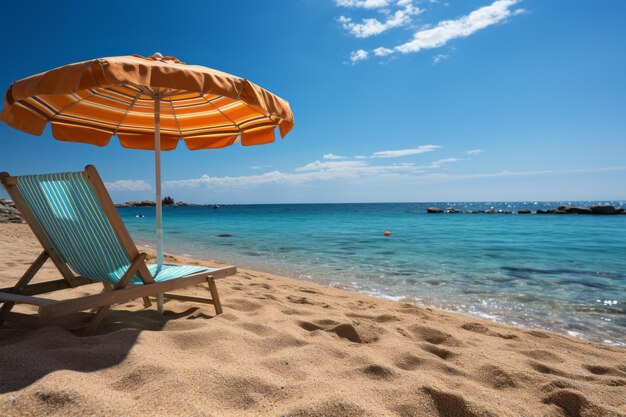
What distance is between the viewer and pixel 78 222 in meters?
2.76

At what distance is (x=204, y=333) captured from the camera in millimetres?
2770

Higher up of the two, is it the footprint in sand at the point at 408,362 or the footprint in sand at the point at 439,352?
the footprint in sand at the point at 408,362

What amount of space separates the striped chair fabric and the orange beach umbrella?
646mm

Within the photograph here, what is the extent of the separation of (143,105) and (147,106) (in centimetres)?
5

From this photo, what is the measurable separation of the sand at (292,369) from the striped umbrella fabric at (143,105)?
1769mm

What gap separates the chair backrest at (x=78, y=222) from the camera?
8.49 feet

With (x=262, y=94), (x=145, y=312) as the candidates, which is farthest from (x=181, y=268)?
(x=262, y=94)

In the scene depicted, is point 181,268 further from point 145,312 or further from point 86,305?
point 86,305

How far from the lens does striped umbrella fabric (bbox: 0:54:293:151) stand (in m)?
2.51

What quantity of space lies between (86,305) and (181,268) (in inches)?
47.6

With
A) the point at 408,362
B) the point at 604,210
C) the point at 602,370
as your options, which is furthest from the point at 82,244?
the point at 604,210

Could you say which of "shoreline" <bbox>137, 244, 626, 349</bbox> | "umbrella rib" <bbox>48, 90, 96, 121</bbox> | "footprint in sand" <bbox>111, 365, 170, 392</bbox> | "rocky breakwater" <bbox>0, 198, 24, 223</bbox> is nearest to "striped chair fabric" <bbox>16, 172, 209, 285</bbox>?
"footprint in sand" <bbox>111, 365, 170, 392</bbox>

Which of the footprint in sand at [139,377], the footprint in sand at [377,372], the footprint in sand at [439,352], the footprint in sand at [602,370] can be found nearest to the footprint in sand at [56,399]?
the footprint in sand at [139,377]

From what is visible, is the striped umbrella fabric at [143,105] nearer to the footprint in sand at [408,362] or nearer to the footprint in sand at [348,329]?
the footprint in sand at [348,329]
